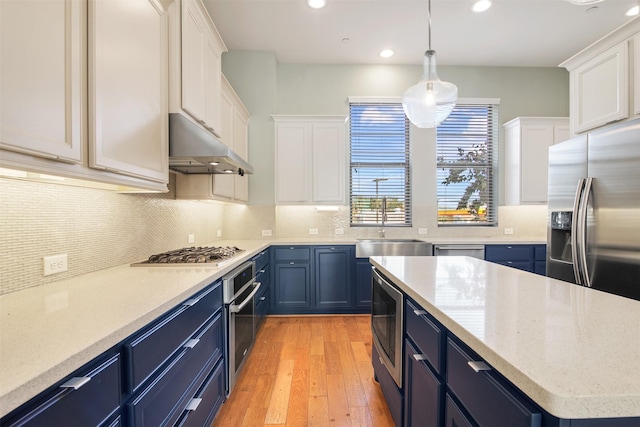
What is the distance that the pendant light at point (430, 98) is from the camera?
6.39 ft

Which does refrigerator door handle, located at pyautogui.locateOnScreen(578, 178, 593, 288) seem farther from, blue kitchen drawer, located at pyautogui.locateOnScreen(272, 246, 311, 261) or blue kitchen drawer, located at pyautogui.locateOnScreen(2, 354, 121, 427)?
blue kitchen drawer, located at pyautogui.locateOnScreen(2, 354, 121, 427)

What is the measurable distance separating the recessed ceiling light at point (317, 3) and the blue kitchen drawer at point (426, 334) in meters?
3.01

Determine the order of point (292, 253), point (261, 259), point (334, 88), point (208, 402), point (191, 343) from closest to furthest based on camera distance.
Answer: point (191, 343), point (208, 402), point (261, 259), point (292, 253), point (334, 88)

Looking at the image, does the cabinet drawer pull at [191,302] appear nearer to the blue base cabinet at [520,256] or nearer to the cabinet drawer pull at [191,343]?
the cabinet drawer pull at [191,343]

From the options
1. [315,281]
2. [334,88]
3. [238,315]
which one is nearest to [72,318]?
[238,315]

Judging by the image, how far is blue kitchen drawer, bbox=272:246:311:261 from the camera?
346 cm

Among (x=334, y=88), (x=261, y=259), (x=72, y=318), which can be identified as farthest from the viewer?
(x=334, y=88)

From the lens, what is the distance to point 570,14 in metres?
3.08

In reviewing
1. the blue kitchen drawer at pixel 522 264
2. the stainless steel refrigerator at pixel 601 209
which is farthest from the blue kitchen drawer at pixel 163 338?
the blue kitchen drawer at pixel 522 264

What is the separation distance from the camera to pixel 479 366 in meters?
0.76

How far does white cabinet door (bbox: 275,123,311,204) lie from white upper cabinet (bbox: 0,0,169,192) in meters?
2.14

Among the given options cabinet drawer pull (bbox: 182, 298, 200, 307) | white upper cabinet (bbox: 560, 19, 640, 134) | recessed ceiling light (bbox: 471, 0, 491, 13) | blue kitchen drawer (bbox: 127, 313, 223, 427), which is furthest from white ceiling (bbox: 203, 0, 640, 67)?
blue kitchen drawer (bbox: 127, 313, 223, 427)

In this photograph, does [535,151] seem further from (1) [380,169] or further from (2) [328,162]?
(2) [328,162]

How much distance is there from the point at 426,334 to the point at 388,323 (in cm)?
55
